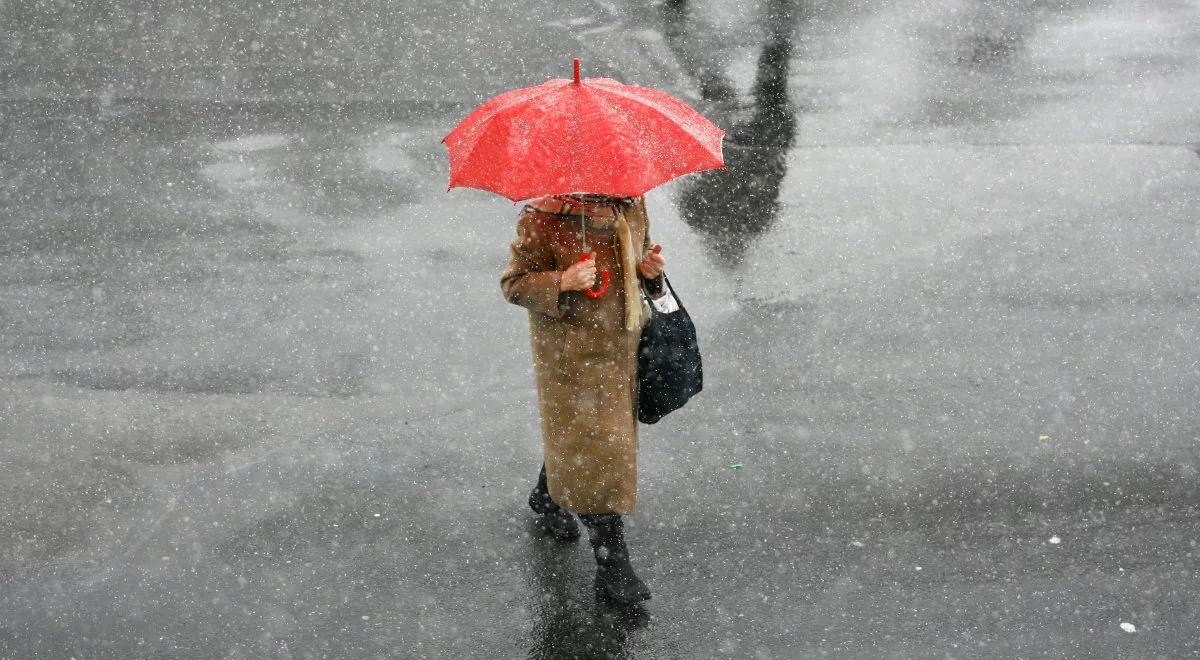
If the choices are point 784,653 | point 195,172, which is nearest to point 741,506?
point 784,653

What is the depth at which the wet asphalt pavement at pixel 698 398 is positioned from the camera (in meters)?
5.19

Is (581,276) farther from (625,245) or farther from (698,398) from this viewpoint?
(698,398)

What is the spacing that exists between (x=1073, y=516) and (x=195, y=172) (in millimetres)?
5837

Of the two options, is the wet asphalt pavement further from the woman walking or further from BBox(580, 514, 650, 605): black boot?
the woman walking

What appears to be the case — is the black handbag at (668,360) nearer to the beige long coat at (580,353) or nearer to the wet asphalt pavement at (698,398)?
the beige long coat at (580,353)

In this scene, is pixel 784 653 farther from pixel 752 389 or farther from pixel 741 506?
pixel 752 389

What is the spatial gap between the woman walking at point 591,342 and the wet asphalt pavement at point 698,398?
517 mm

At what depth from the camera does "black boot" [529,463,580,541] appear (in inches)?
215

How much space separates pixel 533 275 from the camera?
4492 mm

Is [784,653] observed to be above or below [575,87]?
below

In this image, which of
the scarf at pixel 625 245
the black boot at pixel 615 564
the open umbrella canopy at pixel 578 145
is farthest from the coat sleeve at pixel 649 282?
the black boot at pixel 615 564

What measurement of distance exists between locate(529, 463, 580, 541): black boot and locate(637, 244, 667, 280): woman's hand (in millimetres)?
1263

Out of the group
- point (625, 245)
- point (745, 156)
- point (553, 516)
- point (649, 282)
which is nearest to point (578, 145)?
point (625, 245)

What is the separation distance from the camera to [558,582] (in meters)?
5.29
